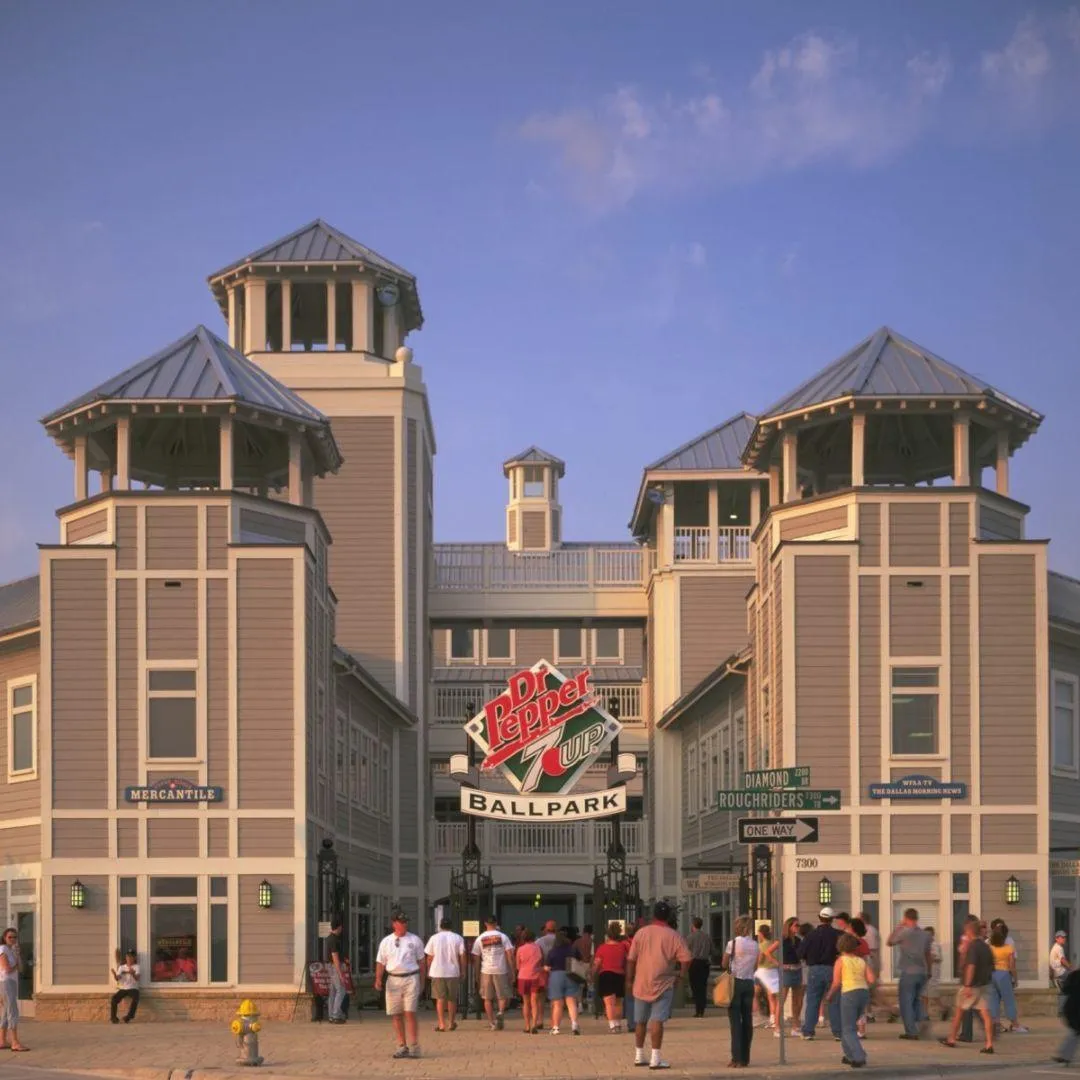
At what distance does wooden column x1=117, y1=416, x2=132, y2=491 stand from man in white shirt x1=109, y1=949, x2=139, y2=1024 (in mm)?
7325

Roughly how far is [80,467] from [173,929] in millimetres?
7654

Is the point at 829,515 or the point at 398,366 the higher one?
the point at 398,366

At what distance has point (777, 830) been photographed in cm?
2417

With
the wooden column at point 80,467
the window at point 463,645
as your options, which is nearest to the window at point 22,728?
the wooden column at point 80,467

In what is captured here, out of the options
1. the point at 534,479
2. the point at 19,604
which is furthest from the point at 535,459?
the point at 19,604

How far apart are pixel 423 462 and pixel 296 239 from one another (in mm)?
6594

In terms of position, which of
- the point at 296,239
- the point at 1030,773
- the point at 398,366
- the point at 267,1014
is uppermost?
the point at 296,239

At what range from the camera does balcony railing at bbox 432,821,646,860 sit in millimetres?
57812

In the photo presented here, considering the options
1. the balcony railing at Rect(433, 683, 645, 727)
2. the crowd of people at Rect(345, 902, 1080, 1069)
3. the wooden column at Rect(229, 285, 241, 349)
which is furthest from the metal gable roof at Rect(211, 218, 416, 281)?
the crowd of people at Rect(345, 902, 1080, 1069)

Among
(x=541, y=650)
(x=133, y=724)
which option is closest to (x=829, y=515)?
(x=133, y=724)

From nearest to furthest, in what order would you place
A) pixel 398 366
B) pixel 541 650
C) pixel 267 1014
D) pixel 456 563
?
pixel 267 1014
pixel 398 366
pixel 456 563
pixel 541 650

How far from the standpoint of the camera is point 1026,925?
107ft

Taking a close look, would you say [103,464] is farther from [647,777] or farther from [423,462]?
[647,777]

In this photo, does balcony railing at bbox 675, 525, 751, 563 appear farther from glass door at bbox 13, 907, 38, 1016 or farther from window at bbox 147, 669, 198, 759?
window at bbox 147, 669, 198, 759
